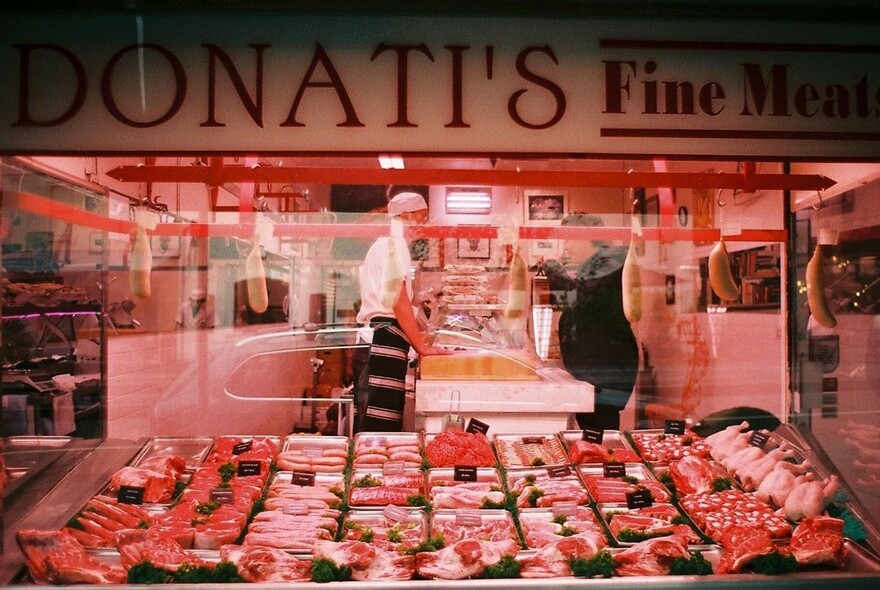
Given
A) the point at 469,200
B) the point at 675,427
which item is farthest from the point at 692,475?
the point at 469,200

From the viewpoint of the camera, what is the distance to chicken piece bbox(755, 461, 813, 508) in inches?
138

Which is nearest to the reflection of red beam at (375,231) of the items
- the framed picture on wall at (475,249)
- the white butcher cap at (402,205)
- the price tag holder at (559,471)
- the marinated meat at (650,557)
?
the white butcher cap at (402,205)

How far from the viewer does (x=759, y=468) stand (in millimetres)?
3727

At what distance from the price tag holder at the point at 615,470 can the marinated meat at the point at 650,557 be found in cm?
79

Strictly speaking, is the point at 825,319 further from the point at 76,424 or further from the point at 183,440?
the point at 76,424

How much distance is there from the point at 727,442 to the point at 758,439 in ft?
0.54

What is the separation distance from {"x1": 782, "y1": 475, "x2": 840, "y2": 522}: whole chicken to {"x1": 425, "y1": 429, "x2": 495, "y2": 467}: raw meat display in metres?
1.46

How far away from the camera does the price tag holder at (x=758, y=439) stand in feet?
13.3

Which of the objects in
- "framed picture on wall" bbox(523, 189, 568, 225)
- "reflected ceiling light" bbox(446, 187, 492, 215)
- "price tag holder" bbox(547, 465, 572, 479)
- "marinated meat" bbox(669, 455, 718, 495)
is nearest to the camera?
"marinated meat" bbox(669, 455, 718, 495)

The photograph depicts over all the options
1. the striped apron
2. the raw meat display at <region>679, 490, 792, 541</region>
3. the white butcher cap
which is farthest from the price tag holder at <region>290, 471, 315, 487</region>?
the raw meat display at <region>679, 490, 792, 541</region>

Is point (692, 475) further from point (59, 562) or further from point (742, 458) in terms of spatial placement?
point (59, 562)

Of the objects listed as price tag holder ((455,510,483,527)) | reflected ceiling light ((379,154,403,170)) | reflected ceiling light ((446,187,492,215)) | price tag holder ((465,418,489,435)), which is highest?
reflected ceiling light ((446,187,492,215))

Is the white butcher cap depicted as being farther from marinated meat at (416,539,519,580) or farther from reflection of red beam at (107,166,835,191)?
marinated meat at (416,539,519,580)

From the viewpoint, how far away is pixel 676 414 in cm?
921
